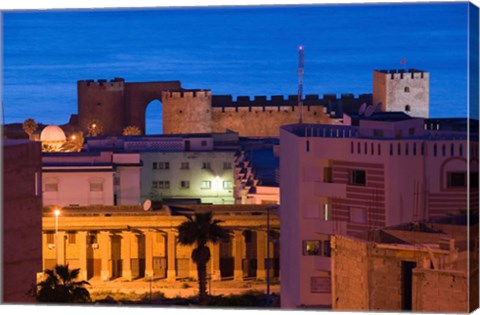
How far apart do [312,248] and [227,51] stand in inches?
910

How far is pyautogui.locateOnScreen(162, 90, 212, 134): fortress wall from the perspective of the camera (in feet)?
169

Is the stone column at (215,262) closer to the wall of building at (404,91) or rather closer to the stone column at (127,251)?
the stone column at (127,251)

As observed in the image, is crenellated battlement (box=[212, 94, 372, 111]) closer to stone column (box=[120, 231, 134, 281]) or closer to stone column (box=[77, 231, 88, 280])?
stone column (box=[120, 231, 134, 281])

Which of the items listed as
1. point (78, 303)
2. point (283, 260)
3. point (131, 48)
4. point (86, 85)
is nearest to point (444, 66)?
point (131, 48)

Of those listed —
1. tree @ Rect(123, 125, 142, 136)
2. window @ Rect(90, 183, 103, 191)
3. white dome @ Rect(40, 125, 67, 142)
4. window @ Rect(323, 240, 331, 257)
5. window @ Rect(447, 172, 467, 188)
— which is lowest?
window @ Rect(323, 240, 331, 257)

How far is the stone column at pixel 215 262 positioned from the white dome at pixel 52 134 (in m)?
9.83

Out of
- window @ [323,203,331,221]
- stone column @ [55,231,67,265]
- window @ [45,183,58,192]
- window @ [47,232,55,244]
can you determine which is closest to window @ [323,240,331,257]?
window @ [323,203,331,221]

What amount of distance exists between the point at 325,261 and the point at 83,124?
84.8 ft

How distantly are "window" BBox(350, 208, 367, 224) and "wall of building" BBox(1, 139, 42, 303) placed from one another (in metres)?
4.06

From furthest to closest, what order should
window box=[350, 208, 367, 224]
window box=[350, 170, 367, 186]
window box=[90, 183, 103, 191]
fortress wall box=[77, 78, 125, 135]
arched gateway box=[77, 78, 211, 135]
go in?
fortress wall box=[77, 78, 125, 135]
arched gateway box=[77, 78, 211, 135]
window box=[90, 183, 103, 191]
window box=[350, 170, 367, 186]
window box=[350, 208, 367, 224]

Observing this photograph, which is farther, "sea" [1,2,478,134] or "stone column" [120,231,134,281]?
"sea" [1,2,478,134]

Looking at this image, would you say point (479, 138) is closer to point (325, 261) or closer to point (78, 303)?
point (325, 261)

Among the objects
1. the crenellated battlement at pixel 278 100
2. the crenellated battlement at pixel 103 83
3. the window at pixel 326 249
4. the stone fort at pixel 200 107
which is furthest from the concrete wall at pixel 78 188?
the window at pixel 326 249

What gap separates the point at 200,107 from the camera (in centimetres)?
5212
